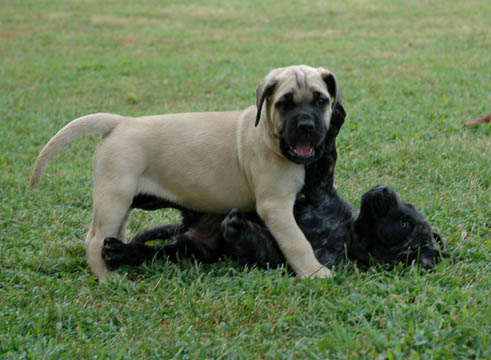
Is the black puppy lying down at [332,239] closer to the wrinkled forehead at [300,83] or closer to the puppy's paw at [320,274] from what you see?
the puppy's paw at [320,274]

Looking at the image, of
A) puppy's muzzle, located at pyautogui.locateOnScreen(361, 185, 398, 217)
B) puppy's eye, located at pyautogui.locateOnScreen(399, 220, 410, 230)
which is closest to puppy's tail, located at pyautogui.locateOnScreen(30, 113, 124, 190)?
puppy's muzzle, located at pyautogui.locateOnScreen(361, 185, 398, 217)

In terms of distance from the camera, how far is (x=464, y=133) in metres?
7.27

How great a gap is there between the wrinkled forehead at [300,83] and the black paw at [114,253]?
1.53m

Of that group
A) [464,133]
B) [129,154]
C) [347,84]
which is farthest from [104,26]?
[129,154]

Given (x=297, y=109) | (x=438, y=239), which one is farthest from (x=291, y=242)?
(x=438, y=239)

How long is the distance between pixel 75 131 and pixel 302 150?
171cm

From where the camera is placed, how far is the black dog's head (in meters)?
4.28

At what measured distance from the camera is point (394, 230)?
14.3 feet

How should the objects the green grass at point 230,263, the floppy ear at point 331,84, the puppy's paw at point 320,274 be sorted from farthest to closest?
the floppy ear at point 331,84 → the puppy's paw at point 320,274 → the green grass at point 230,263

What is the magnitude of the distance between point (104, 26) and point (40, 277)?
15.0m

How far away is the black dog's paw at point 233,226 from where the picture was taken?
4.35 meters

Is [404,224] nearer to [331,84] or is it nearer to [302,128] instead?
[302,128]

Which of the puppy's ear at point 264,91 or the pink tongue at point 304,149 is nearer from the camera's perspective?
the pink tongue at point 304,149

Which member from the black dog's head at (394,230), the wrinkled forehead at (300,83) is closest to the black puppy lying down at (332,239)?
the black dog's head at (394,230)
